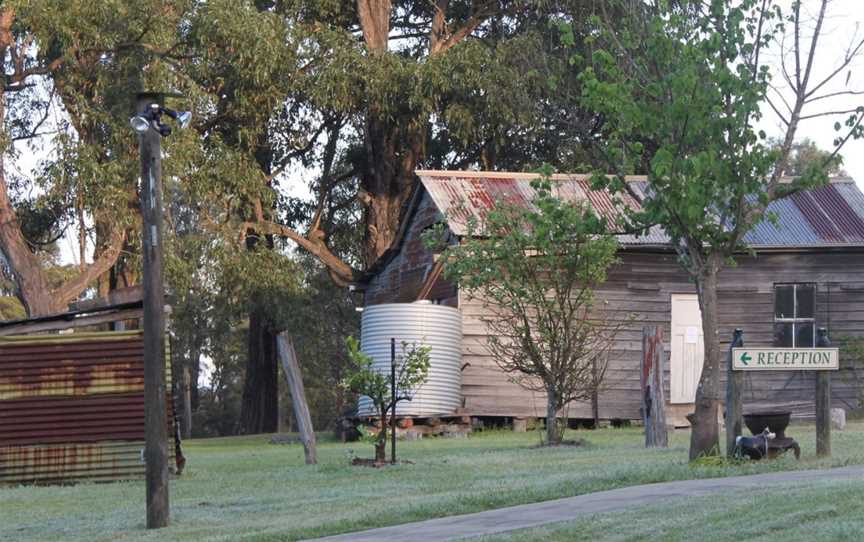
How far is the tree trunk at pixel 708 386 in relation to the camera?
17406 millimetres

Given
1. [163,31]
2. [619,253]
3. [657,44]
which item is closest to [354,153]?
[163,31]

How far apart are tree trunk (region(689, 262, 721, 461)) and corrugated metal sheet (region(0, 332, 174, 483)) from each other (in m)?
8.74

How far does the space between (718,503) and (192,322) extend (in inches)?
1856

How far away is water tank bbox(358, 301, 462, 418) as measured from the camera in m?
29.9

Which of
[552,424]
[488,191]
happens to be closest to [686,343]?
[488,191]

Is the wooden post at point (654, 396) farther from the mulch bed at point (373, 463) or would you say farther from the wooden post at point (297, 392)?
the wooden post at point (297, 392)

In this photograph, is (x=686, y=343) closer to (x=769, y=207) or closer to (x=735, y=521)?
(x=769, y=207)

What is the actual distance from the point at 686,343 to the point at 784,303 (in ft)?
7.97

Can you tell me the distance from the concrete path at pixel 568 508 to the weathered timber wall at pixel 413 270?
17.2 metres

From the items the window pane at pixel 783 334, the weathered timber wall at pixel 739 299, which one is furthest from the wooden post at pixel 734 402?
the window pane at pixel 783 334

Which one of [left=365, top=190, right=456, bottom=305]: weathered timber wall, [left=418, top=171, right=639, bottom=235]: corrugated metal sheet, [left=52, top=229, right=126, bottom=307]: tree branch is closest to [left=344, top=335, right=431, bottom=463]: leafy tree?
[left=418, top=171, right=639, bottom=235]: corrugated metal sheet

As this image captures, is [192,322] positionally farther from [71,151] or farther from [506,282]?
[506,282]

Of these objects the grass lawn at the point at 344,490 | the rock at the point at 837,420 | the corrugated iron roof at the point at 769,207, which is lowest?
the grass lawn at the point at 344,490

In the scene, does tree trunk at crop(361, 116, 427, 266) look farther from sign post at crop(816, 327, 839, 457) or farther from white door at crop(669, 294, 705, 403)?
sign post at crop(816, 327, 839, 457)
